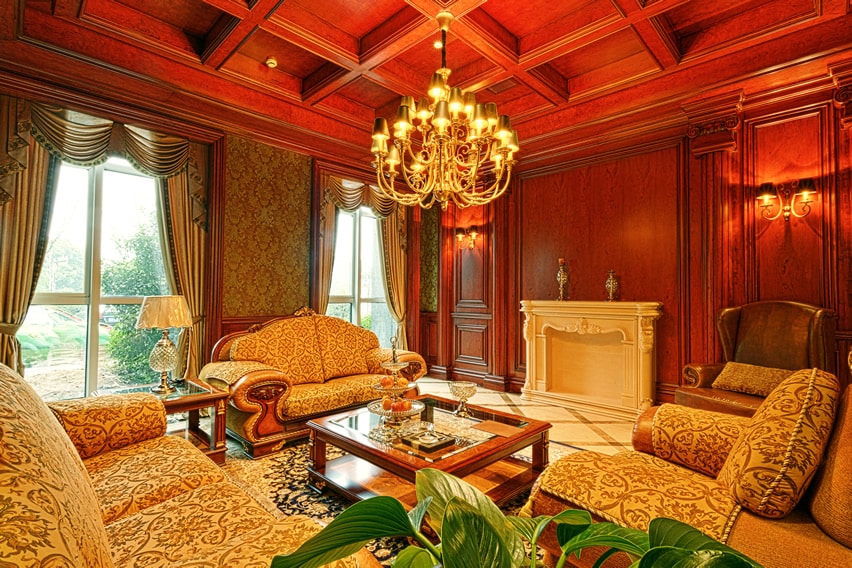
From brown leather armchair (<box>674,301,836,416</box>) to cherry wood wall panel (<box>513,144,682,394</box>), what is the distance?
0.63 metres

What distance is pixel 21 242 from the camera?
123 inches

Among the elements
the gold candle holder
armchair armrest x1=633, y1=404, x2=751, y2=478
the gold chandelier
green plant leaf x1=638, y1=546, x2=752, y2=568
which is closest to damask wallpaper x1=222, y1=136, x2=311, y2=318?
the gold chandelier

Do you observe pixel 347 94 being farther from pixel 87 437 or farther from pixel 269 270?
pixel 87 437

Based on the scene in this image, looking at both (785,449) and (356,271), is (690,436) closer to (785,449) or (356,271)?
(785,449)

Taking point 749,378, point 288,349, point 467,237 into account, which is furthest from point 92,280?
point 749,378


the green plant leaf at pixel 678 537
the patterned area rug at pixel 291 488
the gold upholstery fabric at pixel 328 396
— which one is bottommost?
the patterned area rug at pixel 291 488

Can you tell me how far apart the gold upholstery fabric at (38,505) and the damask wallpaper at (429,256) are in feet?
17.4

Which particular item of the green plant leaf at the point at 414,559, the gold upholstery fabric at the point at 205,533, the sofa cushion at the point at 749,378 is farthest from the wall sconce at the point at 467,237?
the green plant leaf at the point at 414,559

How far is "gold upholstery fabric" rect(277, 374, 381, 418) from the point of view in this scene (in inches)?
126

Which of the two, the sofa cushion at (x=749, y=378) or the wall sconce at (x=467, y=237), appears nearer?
the sofa cushion at (x=749, y=378)

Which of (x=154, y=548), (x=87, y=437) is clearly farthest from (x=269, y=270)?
(x=154, y=548)

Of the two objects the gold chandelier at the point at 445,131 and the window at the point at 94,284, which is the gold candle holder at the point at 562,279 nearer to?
the gold chandelier at the point at 445,131

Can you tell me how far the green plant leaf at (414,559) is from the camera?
442 millimetres

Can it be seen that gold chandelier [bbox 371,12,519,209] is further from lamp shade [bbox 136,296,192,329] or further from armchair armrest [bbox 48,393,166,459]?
armchair armrest [bbox 48,393,166,459]
